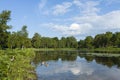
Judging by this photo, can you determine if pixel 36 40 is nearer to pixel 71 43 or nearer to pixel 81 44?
pixel 71 43

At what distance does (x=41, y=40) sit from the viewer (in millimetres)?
166000

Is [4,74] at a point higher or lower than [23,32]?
lower

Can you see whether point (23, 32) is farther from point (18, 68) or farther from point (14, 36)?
point (18, 68)

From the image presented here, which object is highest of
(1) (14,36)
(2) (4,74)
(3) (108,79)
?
(1) (14,36)

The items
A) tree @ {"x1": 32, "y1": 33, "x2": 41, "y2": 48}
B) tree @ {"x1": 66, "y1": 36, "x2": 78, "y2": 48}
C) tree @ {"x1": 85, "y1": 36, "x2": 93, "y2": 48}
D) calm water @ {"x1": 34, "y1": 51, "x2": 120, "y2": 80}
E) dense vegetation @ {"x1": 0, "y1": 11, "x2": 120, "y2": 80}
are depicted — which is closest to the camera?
dense vegetation @ {"x1": 0, "y1": 11, "x2": 120, "y2": 80}

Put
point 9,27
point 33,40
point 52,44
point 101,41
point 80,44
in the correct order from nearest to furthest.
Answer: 1. point 9,27
2. point 101,41
3. point 33,40
4. point 52,44
5. point 80,44

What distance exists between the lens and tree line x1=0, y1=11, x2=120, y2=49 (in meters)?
59.4

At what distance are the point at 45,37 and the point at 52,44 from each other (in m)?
8.50

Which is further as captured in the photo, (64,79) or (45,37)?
(45,37)

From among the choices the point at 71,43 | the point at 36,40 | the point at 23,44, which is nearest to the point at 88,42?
the point at 71,43

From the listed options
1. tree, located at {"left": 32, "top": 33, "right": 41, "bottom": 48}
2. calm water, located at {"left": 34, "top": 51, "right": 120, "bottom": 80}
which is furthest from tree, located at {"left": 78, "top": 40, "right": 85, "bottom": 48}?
calm water, located at {"left": 34, "top": 51, "right": 120, "bottom": 80}

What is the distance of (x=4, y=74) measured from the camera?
14.0 metres

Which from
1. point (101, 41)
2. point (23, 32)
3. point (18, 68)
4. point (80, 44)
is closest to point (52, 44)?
point (80, 44)

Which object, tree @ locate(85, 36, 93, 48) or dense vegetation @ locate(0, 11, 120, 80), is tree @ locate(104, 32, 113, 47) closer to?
dense vegetation @ locate(0, 11, 120, 80)
